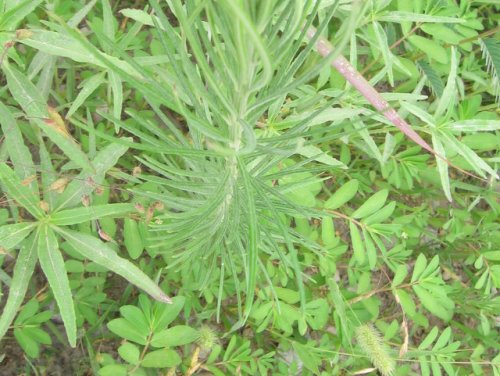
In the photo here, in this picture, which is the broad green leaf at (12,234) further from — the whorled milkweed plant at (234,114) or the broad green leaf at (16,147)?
the whorled milkweed plant at (234,114)

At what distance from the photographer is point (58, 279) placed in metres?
1.28

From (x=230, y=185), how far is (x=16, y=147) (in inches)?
22.9

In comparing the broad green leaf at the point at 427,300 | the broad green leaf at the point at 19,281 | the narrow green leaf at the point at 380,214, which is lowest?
the broad green leaf at the point at 427,300

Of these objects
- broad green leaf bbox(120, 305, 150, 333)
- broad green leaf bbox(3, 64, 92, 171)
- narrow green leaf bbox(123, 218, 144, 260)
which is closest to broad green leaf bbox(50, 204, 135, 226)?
broad green leaf bbox(3, 64, 92, 171)

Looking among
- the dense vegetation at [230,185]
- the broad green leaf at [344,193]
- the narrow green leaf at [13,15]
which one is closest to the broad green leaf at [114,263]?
the dense vegetation at [230,185]

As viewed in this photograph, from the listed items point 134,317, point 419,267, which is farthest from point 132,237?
point 419,267

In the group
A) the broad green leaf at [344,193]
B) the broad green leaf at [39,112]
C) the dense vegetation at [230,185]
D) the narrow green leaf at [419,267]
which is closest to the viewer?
the dense vegetation at [230,185]

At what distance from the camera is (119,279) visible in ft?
7.14

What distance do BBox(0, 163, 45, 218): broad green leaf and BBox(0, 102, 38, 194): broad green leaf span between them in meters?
0.06

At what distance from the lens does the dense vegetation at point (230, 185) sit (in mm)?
979

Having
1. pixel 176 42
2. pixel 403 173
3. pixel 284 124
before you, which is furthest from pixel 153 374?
pixel 176 42

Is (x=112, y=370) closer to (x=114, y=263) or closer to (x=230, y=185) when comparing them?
(x=114, y=263)

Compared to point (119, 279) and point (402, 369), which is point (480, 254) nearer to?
point (402, 369)

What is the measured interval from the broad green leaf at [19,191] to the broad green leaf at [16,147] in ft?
0.20
